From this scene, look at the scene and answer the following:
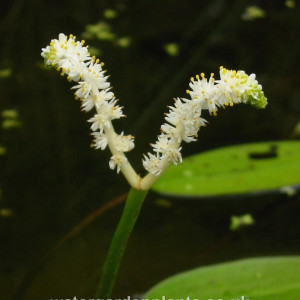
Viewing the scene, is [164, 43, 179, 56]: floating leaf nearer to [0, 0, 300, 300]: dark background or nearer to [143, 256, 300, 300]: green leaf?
[0, 0, 300, 300]: dark background

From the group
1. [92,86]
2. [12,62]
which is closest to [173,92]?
[12,62]

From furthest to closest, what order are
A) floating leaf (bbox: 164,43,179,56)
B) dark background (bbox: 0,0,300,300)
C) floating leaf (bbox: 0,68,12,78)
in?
floating leaf (bbox: 164,43,179,56), floating leaf (bbox: 0,68,12,78), dark background (bbox: 0,0,300,300)

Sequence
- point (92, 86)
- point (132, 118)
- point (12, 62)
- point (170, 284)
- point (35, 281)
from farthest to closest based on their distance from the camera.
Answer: point (12, 62), point (132, 118), point (35, 281), point (170, 284), point (92, 86)

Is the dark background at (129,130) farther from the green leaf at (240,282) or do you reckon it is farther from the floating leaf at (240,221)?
the green leaf at (240,282)

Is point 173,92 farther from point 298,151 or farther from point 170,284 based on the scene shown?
point 170,284

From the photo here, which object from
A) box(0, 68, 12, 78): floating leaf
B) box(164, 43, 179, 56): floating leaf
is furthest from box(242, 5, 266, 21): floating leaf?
box(0, 68, 12, 78): floating leaf

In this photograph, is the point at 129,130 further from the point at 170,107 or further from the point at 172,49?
the point at 170,107
